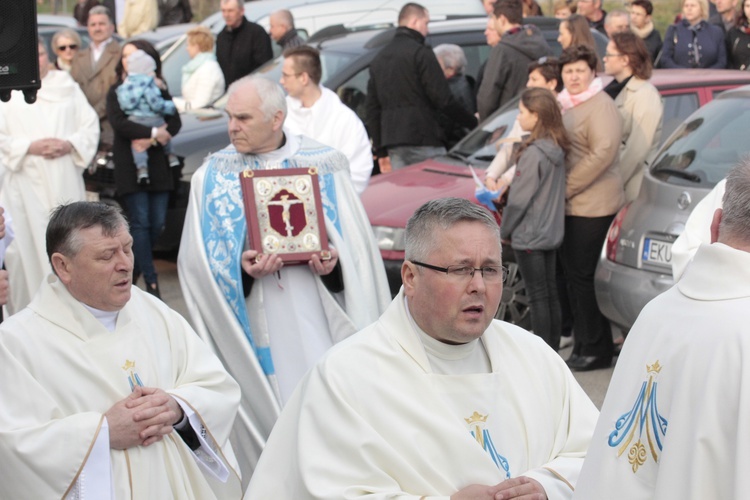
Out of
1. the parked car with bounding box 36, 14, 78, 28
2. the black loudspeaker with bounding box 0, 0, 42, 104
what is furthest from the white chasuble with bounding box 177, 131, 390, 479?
the parked car with bounding box 36, 14, 78, 28

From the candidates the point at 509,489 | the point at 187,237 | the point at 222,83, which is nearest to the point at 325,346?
the point at 187,237

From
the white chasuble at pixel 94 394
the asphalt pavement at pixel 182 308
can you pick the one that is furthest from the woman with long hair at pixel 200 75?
the white chasuble at pixel 94 394

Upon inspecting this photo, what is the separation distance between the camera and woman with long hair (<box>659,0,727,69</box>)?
12.3 metres

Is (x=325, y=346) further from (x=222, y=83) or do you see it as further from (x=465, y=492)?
(x=222, y=83)

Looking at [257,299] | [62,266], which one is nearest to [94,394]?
[62,266]

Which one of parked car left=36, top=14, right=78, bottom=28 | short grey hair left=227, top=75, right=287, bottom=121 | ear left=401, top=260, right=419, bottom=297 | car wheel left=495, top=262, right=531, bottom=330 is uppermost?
short grey hair left=227, top=75, right=287, bottom=121

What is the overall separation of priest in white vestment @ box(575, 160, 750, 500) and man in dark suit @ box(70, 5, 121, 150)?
8490 millimetres

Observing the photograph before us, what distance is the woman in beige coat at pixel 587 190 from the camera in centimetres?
821

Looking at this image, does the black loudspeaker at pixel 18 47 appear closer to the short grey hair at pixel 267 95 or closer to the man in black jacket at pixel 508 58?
the short grey hair at pixel 267 95

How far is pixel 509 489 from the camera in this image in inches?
143

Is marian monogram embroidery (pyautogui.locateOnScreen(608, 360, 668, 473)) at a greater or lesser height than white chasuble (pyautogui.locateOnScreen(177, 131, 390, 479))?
greater

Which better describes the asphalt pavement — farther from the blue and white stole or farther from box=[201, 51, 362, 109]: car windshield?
the blue and white stole

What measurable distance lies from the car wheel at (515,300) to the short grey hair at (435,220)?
15.6 feet

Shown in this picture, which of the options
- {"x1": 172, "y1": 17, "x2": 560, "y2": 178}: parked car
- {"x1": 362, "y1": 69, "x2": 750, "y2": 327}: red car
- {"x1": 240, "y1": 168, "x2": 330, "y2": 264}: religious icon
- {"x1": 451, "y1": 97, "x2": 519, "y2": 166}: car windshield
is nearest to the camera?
{"x1": 240, "y1": 168, "x2": 330, "y2": 264}: religious icon
